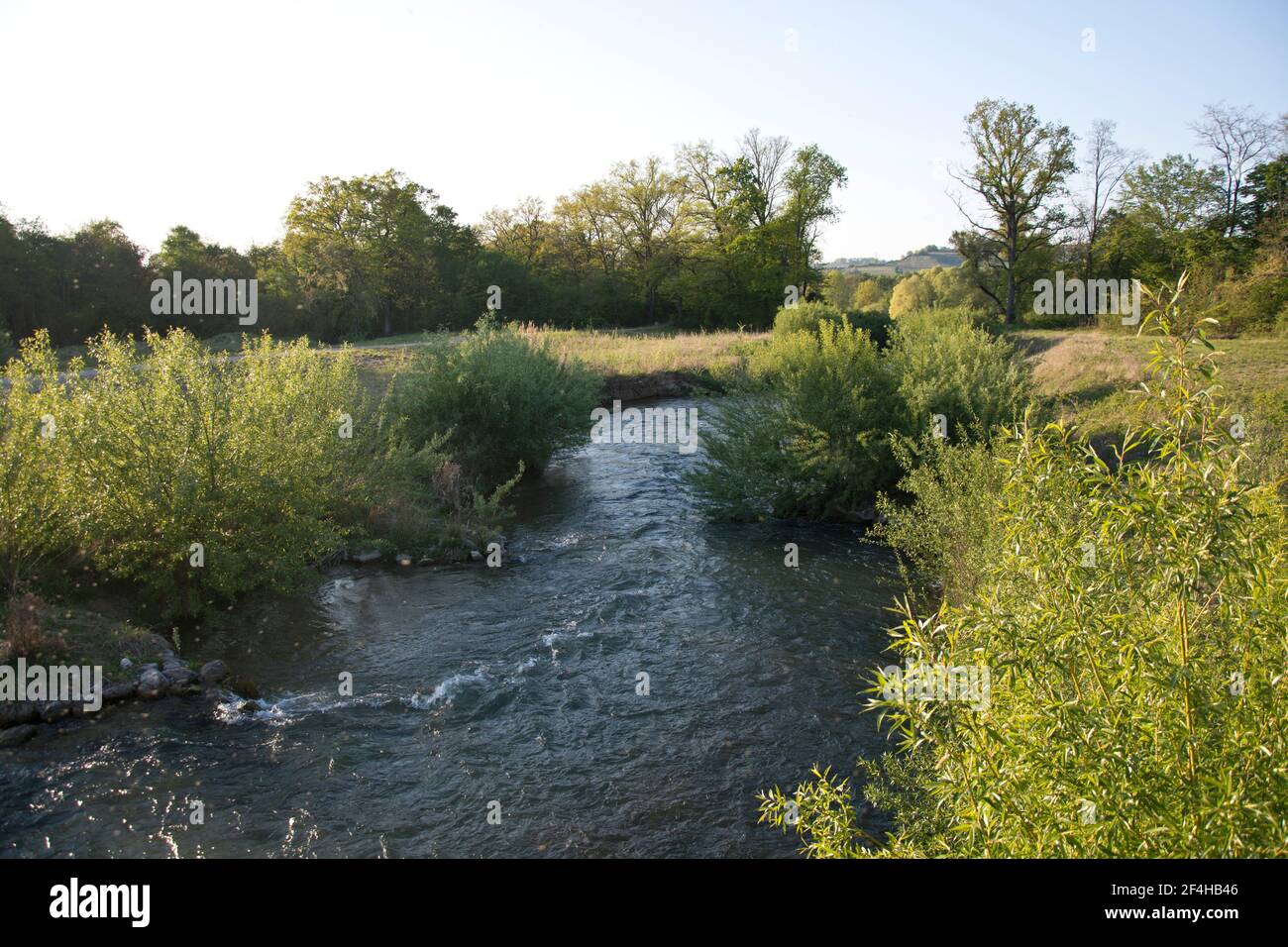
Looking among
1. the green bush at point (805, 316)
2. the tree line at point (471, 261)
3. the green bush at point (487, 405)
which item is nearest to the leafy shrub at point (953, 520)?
the green bush at point (487, 405)

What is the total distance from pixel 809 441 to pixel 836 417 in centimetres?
74

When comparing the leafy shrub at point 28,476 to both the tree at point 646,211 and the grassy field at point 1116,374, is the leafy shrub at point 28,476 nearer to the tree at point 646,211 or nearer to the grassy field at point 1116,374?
the grassy field at point 1116,374

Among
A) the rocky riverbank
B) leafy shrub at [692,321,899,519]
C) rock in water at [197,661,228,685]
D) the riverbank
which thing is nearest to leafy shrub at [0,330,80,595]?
the riverbank

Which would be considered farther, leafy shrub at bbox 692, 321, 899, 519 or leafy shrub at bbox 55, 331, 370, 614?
leafy shrub at bbox 692, 321, 899, 519

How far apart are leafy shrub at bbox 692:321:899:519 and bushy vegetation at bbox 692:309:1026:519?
0.02 metres

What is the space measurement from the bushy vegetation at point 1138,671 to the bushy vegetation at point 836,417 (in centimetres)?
1227

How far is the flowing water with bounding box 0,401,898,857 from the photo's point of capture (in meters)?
6.96

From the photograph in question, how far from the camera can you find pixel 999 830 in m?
3.72

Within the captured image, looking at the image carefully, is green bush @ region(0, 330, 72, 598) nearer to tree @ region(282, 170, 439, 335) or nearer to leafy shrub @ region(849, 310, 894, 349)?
leafy shrub @ region(849, 310, 894, 349)

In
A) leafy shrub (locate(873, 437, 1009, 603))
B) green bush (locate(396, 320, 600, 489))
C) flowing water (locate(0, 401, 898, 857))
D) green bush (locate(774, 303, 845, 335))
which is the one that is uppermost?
green bush (locate(774, 303, 845, 335))

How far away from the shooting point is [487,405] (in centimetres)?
1898

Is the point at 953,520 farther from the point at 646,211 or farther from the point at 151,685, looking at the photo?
the point at 646,211

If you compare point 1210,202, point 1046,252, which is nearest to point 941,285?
point 1046,252

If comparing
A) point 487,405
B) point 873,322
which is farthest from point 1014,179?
point 487,405
